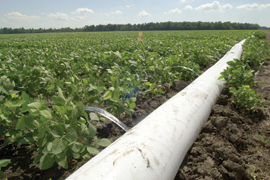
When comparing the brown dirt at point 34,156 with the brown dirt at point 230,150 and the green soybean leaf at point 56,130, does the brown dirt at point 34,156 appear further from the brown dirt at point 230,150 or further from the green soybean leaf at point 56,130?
the brown dirt at point 230,150

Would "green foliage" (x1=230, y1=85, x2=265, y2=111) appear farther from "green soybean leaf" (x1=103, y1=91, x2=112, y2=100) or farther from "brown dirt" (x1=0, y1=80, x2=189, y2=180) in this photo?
"green soybean leaf" (x1=103, y1=91, x2=112, y2=100)

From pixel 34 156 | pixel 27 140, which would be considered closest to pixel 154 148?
pixel 27 140

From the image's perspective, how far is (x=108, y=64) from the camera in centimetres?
332

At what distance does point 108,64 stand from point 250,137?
252 cm

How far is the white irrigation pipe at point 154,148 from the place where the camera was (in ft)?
2.75

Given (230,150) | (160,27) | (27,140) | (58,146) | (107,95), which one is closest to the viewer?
(58,146)

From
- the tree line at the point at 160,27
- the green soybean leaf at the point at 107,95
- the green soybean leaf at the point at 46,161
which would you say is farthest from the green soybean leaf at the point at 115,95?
the tree line at the point at 160,27

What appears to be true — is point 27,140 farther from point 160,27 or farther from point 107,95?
point 160,27

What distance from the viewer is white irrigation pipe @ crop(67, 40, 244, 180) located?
838 millimetres

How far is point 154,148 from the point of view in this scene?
100 cm

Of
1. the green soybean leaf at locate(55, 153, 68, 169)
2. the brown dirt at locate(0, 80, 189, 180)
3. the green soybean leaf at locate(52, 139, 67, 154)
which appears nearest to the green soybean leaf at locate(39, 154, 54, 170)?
the green soybean leaf at locate(55, 153, 68, 169)

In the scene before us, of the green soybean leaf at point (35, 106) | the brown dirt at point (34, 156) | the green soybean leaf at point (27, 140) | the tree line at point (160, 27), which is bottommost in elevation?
the brown dirt at point (34, 156)

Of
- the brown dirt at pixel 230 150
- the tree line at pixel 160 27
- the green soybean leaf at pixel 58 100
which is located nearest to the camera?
the green soybean leaf at pixel 58 100

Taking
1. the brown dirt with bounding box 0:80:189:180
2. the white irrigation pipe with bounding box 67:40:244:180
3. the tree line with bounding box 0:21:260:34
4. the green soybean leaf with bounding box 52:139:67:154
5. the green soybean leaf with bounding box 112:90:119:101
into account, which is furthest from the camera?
the tree line with bounding box 0:21:260:34
